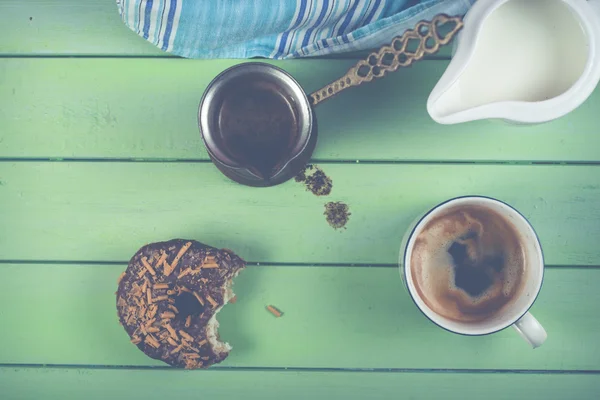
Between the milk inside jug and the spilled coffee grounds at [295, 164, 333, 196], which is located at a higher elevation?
the milk inside jug

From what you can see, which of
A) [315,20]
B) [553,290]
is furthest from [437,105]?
[553,290]

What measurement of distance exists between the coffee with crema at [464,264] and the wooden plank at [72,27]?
1.48 feet

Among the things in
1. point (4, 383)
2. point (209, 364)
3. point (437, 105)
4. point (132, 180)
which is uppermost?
point (437, 105)

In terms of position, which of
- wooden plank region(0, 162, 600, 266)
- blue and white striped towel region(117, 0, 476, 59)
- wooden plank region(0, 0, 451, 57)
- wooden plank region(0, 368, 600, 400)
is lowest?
wooden plank region(0, 368, 600, 400)

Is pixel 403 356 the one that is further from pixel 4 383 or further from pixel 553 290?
pixel 4 383

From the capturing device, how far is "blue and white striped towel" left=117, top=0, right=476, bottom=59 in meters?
0.72

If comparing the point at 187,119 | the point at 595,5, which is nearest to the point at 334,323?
the point at 187,119

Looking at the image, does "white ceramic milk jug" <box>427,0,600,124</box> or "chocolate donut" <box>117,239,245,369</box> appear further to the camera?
"chocolate donut" <box>117,239,245,369</box>

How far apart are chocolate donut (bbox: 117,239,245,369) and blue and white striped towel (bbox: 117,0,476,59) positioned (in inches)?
10.9

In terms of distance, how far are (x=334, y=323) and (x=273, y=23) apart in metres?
0.42

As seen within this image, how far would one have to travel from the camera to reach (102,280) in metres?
0.79

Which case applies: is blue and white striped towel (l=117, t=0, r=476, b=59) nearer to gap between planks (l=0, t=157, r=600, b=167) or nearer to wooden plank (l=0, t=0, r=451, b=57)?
wooden plank (l=0, t=0, r=451, b=57)

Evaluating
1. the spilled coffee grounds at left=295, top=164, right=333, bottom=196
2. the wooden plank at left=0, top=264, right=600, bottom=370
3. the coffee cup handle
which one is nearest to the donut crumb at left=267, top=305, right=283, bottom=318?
the wooden plank at left=0, top=264, right=600, bottom=370

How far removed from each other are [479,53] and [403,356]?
42 centimetres
